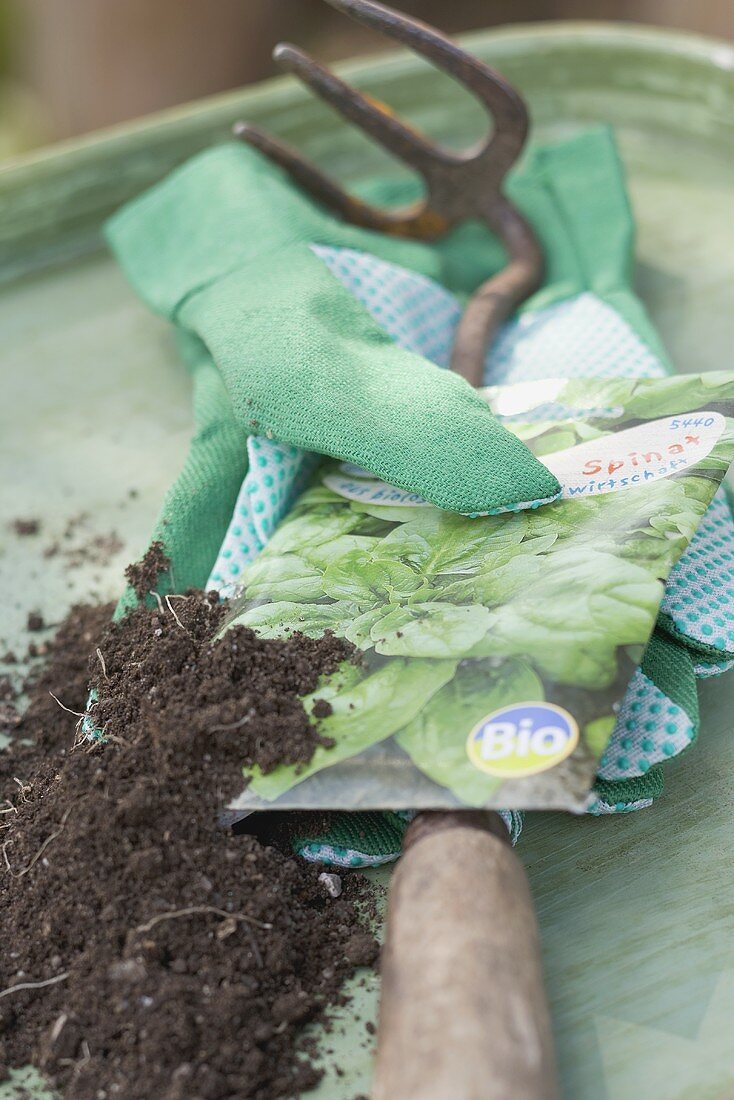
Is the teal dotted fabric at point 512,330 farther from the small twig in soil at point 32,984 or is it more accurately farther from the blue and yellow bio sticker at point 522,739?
the small twig in soil at point 32,984

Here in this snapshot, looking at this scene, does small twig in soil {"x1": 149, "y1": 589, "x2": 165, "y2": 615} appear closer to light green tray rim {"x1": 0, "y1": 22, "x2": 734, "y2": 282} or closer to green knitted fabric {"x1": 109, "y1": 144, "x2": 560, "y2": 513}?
green knitted fabric {"x1": 109, "y1": 144, "x2": 560, "y2": 513}

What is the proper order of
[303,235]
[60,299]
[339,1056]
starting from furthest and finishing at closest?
1. [60,299]
2. [303,235]
3. [339,1056]

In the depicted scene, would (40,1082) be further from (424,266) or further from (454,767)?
(424,266)

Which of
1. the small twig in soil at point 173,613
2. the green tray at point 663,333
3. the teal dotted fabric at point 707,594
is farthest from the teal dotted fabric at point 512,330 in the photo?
the small twig in soil at point 173,613

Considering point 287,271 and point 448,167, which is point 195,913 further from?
point 448,167

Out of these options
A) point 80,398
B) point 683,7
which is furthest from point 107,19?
point 80,398

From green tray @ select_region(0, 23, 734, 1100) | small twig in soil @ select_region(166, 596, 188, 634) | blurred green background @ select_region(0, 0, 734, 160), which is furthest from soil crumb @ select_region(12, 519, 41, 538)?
blurred green background @ select_region(0, 0, 734, 160)
